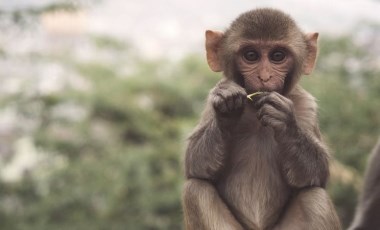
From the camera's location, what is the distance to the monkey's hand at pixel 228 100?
3.92 metres

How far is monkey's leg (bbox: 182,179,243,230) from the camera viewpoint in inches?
165

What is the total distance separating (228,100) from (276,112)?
0.25 metres

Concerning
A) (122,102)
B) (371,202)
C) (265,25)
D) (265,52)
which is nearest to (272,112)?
(265,52)

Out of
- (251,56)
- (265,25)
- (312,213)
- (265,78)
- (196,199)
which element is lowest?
(312,213)

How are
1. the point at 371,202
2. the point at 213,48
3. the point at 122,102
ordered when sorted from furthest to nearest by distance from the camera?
the point at 122,102, the point at 371,202, the point at 213,48

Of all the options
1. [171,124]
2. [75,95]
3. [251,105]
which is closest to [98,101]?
[75,95]

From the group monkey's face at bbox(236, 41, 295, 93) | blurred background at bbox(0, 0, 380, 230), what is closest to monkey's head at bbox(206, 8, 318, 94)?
monkey's face at bbox(236, 41, 295, 93)

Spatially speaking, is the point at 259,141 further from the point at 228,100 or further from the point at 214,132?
the point at 228,100

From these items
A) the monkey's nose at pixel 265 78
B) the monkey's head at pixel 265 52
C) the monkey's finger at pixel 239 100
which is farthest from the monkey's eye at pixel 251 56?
the monkey's finger at pixel 239 100

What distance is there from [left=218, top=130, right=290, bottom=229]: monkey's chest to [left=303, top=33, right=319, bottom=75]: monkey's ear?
43 centimetres

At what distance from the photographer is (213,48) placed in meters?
4.41

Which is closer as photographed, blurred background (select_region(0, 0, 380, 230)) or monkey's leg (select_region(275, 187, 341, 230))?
monkey's leg (select_region(275, 187, 341, 230))

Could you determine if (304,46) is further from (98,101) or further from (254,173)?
(98,101)

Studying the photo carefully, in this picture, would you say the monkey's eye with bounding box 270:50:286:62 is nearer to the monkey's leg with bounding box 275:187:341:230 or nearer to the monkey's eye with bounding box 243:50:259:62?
the monkey's eye with bounding box 243:50:259:62
